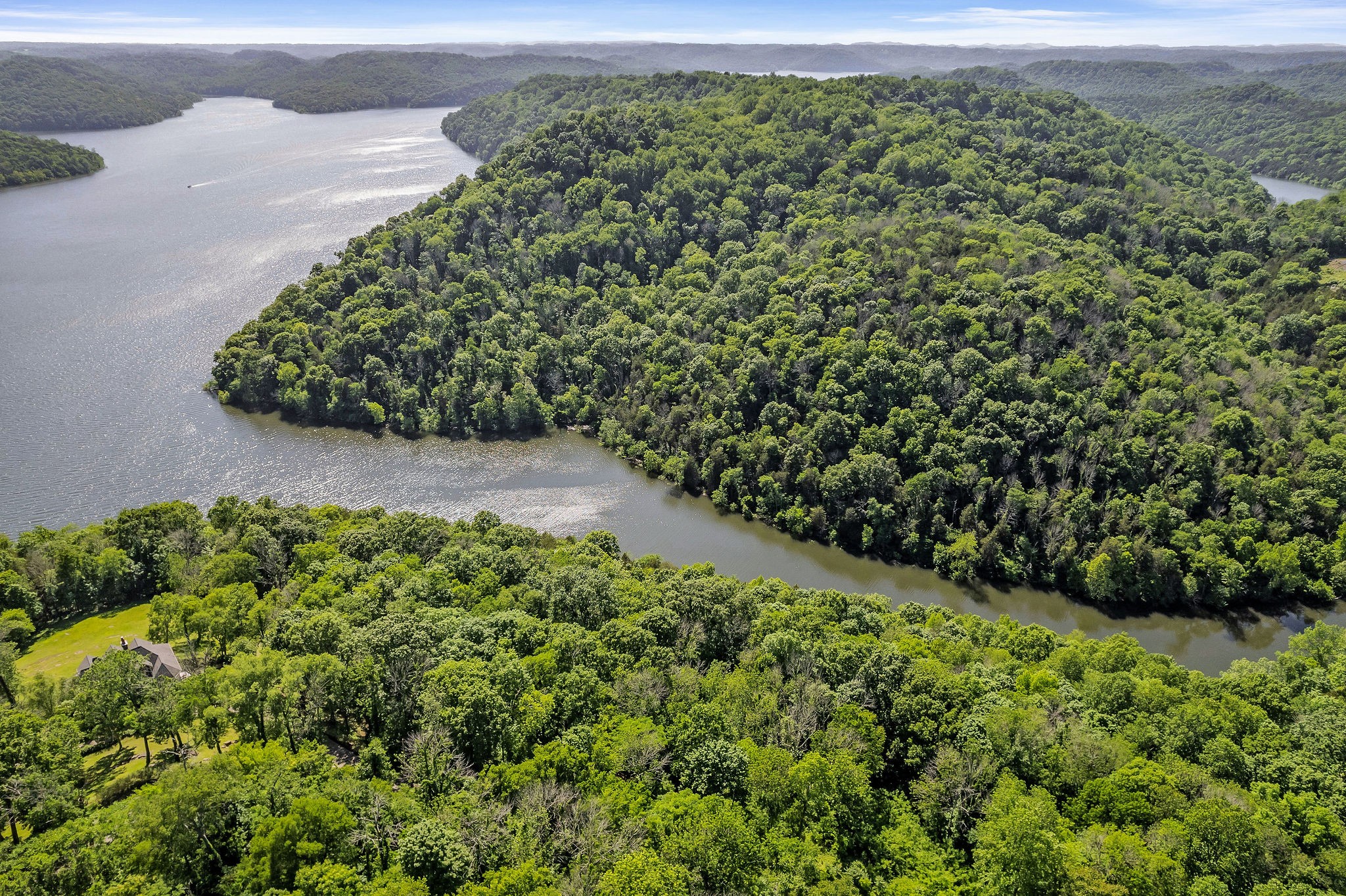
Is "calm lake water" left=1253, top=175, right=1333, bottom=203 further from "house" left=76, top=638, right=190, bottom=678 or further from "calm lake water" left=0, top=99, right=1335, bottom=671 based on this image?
"house" left=76, top=638, right=190, bottom=678

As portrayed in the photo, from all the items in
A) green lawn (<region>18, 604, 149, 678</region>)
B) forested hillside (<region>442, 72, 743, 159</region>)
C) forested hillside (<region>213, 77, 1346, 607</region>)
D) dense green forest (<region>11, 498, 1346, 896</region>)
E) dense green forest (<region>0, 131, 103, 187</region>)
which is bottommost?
green lawn (<region>18, 604, 149, 678</region>)

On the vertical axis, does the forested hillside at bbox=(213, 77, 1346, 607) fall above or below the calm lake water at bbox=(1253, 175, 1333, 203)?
below

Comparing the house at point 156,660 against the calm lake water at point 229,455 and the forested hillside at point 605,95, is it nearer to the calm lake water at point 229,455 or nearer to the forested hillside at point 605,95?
the calm lake water at point 229,455

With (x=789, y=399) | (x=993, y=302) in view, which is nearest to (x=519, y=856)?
(x=789, y=399)

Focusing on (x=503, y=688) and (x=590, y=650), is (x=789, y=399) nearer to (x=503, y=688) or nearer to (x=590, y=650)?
(x=590, y=650)

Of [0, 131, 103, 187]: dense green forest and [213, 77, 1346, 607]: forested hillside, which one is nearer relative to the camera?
[213, 77, 1346, 607]: forested hillside

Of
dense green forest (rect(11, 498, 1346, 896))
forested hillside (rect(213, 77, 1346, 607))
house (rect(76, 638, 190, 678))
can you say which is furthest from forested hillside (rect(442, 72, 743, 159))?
house (rect(76, 638, 190, 678))

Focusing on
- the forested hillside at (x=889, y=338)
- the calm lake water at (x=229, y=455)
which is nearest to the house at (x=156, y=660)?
the calm lake water at (x=229, y=455)
